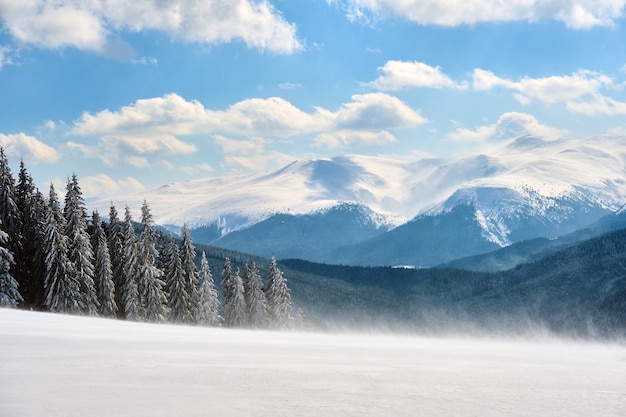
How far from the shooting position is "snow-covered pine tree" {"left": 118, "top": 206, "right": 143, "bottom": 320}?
5881 cm

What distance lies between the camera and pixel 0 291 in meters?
45.0

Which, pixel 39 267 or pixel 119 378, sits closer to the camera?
pixel 119 378

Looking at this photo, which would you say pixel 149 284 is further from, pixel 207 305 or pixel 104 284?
pixel 207 305

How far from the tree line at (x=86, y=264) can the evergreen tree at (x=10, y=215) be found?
0.08 m

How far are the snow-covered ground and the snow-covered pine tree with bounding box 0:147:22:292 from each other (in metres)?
42.1

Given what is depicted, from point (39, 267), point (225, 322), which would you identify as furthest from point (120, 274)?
point (225, 322)

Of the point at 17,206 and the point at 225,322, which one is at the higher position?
the point at 17,206

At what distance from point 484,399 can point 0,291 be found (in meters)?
45.0

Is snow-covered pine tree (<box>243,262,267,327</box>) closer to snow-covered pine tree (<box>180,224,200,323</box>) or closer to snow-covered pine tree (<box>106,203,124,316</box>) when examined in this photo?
snow-covered pine tree (<box>180,224,200,323</box>)

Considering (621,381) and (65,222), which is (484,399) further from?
(65,222)

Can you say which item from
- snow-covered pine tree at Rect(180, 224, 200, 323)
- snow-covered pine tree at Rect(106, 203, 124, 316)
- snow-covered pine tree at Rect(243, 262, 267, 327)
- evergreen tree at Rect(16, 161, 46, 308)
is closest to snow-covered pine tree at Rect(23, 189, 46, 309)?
evergreen tree at Rect(16, 161, 46, 308)

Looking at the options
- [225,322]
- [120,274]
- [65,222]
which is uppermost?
[65,222]

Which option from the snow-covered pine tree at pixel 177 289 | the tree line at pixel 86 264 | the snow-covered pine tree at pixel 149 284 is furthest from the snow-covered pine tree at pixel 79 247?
the snow-covered pine tree at pixel 177 289

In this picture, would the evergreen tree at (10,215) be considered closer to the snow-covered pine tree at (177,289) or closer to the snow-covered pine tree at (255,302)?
the snow-covered pine tree at (177,289)
